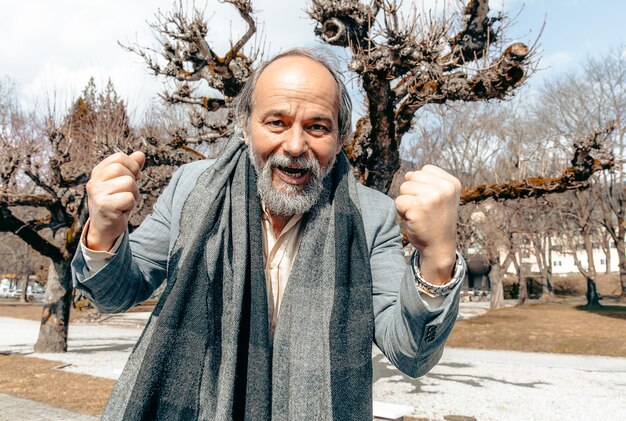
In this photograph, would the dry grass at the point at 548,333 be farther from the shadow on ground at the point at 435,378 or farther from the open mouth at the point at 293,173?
the open mouth at the point at 293,173

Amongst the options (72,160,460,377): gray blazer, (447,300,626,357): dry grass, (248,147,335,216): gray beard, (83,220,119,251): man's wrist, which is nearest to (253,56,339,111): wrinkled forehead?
(248,147,335,216): gray beard

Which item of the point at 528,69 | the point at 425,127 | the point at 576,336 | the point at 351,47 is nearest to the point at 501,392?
the point at 528,69

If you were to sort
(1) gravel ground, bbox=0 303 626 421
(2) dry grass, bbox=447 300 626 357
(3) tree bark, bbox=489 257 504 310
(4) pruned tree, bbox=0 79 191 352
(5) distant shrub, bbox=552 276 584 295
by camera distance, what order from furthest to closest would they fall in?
(5) distant shrub, bbox=552 276 584 295 → (3) tree bark, bbox=489 257 504 310 → (2) dry grass, bbox=447 300 626 357 → (4) pruned tree, bbox=0 79 191 352 → (1) gravel ground, bbox=0 303 626 421

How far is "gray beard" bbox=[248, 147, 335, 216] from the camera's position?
1708 mm

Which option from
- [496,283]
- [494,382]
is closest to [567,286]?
[496,283]

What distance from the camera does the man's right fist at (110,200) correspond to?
1.36 m

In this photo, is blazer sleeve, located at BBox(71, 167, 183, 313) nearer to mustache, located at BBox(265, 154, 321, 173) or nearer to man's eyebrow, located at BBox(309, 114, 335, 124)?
mustache, located at BBox(265, 154, 321, 173)

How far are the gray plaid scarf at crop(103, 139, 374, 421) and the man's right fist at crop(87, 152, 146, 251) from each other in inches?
8.9

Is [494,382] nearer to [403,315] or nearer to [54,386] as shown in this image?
[54,386]

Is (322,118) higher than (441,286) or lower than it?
higher

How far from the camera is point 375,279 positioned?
64.2 inches

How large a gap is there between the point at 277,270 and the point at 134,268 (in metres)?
0.47

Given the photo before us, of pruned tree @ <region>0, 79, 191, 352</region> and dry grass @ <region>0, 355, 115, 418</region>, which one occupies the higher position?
pruned tree @ <region>0, 79, 191, 352</region>

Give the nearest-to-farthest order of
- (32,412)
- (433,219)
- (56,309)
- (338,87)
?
(433,219) → (338,87) → (32,412) → (56,309)
